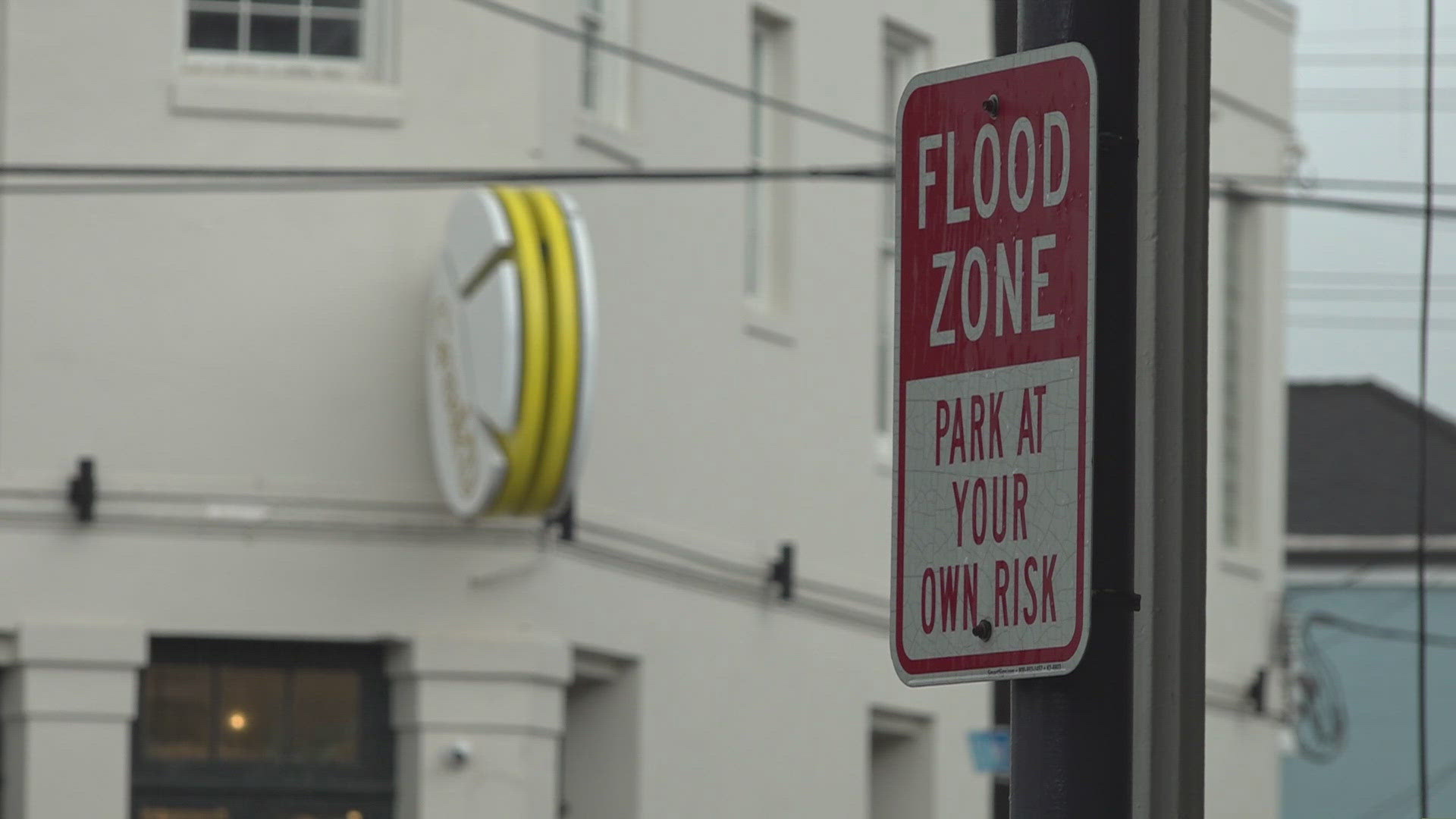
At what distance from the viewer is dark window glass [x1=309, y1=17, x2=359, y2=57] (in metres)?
14.0

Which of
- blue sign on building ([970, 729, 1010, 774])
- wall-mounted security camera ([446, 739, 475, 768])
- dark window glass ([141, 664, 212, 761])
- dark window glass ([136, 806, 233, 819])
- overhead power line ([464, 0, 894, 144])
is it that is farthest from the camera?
overhead power line ([464, 0, 894, 144])

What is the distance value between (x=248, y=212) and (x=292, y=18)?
1.09 meters

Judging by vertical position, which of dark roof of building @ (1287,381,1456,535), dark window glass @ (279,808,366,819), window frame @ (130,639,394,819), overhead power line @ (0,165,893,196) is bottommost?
dark window glass @ (279,808,366,819)

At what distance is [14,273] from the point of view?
530 inches

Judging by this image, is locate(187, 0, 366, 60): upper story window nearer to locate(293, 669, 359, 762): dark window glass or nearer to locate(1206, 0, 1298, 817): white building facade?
locate(293, 669, 359, 762): dark window glass

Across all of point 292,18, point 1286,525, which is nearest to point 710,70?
point 292,18

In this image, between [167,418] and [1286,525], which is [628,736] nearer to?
[167,418]

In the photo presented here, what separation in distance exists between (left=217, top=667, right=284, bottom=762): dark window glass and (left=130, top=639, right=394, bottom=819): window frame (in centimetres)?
4

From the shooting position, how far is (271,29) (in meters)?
14.0

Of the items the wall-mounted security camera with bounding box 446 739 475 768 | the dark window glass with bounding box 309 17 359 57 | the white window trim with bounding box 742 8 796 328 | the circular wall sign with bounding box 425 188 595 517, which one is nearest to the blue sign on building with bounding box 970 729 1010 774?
the circular wall sign with bounding box 425 188 595 517

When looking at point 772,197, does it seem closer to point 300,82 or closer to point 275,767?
point 300,82

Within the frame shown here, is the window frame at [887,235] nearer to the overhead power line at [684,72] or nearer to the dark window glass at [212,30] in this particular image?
the overhead power line at [684,72]

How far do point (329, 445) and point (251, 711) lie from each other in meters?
1.48

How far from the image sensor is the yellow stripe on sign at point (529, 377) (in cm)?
1261
